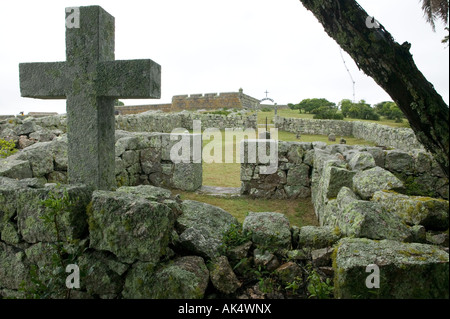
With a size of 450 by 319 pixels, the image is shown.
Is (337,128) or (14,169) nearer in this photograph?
(14,169)

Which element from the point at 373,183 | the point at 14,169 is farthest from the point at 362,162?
the point at 14,169

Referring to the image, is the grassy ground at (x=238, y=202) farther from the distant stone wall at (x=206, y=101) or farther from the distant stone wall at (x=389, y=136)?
the distant stone wall at (x=206, y=101)

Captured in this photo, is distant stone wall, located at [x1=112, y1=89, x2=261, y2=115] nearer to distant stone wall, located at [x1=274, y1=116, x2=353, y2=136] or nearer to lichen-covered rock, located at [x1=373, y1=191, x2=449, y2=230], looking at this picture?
distant stone wall, located at [x1=274, y1=116, x2=353, y2=136]

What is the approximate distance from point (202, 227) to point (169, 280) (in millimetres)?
629

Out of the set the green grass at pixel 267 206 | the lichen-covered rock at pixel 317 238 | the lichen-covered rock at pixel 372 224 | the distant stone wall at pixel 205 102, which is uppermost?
the distant stone wall at pixel 205 102

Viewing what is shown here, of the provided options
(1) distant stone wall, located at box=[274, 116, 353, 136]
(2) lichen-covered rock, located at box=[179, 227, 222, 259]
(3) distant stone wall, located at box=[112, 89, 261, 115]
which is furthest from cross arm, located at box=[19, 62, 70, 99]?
(3) distant stone wall, located at box=[112, 89, 261, 115]

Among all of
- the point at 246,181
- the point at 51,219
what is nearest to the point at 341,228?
the point at 51,219

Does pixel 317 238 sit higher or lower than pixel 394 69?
lower

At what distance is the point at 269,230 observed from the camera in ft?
8.66

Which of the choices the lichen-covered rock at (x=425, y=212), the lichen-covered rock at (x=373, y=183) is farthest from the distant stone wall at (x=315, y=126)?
the lichen-covered rock at (x=425, y=212)

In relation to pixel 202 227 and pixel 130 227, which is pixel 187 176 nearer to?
pixel 202 227

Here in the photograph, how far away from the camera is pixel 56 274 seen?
224 cm

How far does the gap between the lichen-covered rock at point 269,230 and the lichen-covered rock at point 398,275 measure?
63 cm

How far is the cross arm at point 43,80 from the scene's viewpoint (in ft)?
9.26
